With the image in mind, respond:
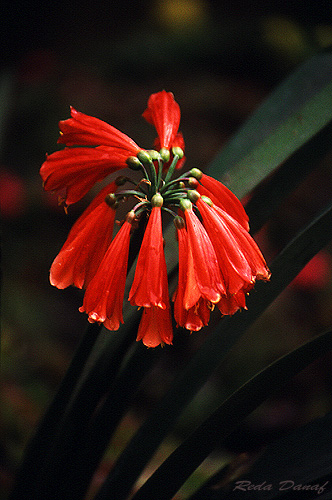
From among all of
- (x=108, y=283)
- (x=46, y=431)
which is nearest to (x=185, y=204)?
(x=108, y=283)

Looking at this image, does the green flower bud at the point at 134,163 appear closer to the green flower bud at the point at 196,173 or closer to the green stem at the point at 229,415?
the green flower bud at the point at 196,173

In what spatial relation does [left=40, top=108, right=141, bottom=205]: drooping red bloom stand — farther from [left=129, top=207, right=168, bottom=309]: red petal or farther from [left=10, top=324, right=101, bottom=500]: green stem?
[left=10, top=324, right=101, bottom=500]: green stem

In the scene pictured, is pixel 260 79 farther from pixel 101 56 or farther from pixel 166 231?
pixel 166 231

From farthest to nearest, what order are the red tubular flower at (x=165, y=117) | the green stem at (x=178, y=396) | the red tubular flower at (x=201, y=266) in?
1. the green stem at (x=178, y=396)
2. the red tubular flower at (x=165, y=117)
3. the red tubular flower at (x=201, y=266)

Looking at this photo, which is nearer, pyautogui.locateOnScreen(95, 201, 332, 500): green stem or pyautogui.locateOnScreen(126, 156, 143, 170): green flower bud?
pyautogui.locateOnScreen(126, 156, 143, 170): green flower bud

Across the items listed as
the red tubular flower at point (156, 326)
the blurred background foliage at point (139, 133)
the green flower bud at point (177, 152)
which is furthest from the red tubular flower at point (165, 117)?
the blurred background foliage at point (139, 133)

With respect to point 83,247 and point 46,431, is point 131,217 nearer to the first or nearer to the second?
point 83,247

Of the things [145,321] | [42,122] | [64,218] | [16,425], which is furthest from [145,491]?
[42,122]

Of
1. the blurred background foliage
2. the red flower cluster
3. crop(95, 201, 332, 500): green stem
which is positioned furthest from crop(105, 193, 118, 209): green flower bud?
the blurred background foliage
